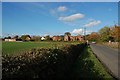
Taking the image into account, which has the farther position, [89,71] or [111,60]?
[111,60]

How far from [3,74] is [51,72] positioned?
8.60 feet

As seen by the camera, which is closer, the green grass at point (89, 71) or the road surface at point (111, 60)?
the green grass at point (89, 71)

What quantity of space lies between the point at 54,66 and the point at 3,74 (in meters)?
3.20

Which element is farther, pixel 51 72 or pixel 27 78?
pixel 51 72

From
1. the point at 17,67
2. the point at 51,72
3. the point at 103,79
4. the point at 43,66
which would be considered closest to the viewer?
the point at 17,67

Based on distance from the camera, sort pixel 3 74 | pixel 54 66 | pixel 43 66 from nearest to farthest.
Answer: pixel 3 74, pixel 43 66, pixel 54 66

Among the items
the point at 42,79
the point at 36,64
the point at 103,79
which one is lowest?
the point at 103,79

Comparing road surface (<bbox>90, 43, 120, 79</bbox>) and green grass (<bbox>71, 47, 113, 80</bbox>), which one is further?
road surface (<bbox>90, 43, 120, 79</bbox>)

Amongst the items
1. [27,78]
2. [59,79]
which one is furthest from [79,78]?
[27,78]

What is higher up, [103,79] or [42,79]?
[42,79]

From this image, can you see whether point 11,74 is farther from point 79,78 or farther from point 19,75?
point 79,78

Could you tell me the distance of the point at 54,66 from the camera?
736 centimetres

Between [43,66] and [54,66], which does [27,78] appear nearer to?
[43,66]

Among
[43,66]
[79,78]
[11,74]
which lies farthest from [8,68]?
[79,78]
